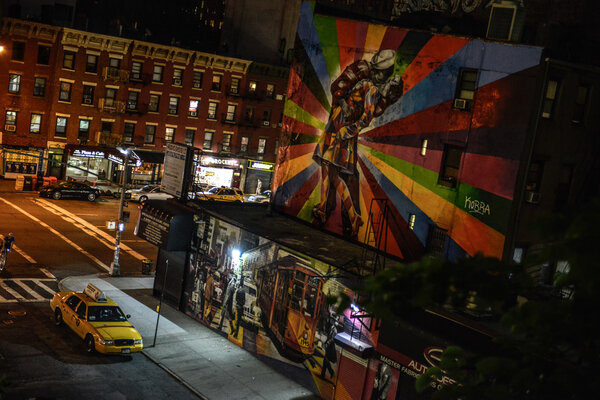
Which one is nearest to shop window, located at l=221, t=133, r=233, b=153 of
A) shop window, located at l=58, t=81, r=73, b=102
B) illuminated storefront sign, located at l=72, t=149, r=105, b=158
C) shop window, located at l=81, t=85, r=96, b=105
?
illuminated storefront sign, located at l=72, t=149, r=105, b=158

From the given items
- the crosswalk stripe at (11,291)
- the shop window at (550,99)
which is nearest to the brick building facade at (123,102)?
the crosswalk stripe at (11,291)

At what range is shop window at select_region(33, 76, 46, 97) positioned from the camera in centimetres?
5478

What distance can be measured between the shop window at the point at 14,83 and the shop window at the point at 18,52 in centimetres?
148

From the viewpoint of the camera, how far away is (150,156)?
60.6 m

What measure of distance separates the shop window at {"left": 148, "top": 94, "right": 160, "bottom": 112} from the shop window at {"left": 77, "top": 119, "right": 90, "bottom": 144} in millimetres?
6159

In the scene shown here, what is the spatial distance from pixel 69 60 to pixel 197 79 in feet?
40.8

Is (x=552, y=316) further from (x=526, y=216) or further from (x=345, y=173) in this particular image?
(x=345, y=173)

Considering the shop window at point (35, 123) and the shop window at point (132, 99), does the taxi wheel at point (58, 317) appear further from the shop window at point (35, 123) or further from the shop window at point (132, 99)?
the shop window at point (132, 99)

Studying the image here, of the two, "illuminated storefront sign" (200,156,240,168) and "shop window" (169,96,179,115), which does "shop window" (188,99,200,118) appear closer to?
"shop window" (169,96,179,115)

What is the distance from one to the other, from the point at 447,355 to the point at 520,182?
46.1ft

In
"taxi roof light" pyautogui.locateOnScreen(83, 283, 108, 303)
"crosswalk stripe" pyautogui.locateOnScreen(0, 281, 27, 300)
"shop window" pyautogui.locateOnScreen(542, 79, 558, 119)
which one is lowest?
"crosswalk stripe" pyautogui.locateOnScreen(0, 281, 27, 300)

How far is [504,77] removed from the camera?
20.4m

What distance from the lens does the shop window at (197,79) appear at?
6200 centimetres

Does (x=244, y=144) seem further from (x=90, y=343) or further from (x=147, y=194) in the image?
(x=90, y=343)
